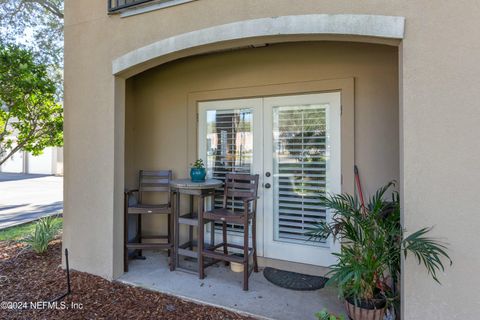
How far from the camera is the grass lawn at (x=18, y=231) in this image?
188 inches

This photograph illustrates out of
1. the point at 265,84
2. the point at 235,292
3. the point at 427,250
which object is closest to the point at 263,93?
the point at 265,84

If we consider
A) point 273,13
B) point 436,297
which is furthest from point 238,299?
point 273,13

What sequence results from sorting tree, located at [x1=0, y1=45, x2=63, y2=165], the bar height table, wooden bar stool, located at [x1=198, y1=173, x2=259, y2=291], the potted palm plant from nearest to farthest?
the potted palm plant < wooden bar stool, located at [x1=198, y1=173, x2=259, y2=291] < the bar height table < tree, located at [x1=0, y1=45, x2=63, y2=165]

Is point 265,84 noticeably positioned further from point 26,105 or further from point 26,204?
point 26,204

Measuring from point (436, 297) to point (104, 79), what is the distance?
3.59m

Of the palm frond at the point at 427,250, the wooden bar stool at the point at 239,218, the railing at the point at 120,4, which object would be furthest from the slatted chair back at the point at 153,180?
the palm frond at the point at 427,250

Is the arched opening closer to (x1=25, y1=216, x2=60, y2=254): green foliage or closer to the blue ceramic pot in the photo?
the blue ceramic pot

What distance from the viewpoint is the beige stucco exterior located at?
1.97 m

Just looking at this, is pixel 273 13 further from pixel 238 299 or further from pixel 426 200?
pixel 238 299

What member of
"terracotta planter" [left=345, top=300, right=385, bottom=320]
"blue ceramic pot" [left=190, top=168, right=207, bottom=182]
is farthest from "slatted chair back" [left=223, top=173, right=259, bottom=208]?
"terracotta planter" [left=345, top=300, right=385, bottom=320]

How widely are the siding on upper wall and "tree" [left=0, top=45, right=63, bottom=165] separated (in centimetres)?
131

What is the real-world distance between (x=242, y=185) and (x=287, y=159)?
2.08ft

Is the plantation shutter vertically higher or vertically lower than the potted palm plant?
higher

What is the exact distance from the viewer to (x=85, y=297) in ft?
9.54
